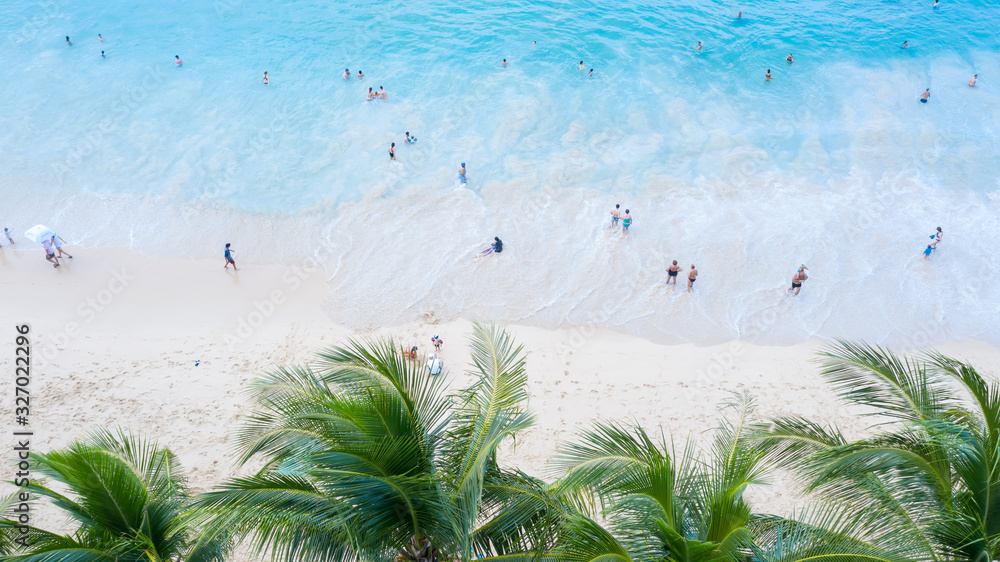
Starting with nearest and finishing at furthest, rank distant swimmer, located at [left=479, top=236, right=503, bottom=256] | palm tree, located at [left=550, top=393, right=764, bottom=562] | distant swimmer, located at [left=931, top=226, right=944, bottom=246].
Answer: palm tree, located at [left=550, top=393, right=764, bottom=562] < distant swimmer, located at [left=931, top=226, right=944, bottom=246] < distant swimmer, located at [left=479, top=236, right=503, bottom=256]

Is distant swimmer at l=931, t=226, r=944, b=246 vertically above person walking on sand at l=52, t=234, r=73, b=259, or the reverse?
distant swimmer at l=931, t=226, r=944, b=246

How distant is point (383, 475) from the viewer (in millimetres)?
5727

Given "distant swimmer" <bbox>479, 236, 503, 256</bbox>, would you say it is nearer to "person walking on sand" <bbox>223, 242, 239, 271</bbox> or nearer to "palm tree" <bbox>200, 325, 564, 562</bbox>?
"person walking on sand" <bbox>223, 242, 239, 271</bbox>

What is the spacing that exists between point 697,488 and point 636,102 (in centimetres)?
2287

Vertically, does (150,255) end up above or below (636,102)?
below

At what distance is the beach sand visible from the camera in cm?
1298

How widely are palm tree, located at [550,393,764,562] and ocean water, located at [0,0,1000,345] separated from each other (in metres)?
10.2

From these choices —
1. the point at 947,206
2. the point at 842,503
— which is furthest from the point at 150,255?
the point at 947,206

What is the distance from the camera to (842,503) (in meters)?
6.38

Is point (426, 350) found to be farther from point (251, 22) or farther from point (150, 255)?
point (251, 22)
